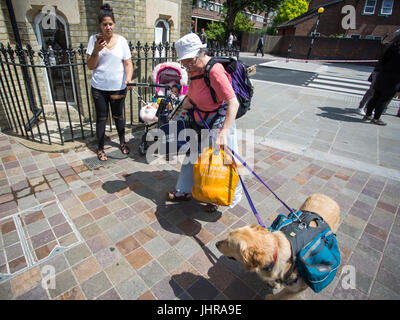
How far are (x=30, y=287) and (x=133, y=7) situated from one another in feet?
17.7

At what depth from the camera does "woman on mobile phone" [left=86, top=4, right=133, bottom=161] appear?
11.4 feet

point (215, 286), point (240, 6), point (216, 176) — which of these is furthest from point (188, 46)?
point (240, 6)

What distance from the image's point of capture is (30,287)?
212 centimetres

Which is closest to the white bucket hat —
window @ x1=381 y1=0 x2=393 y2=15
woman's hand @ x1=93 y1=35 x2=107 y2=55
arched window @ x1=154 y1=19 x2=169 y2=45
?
woman's hand @ x1=93 y1=35 x2=107 y2=55

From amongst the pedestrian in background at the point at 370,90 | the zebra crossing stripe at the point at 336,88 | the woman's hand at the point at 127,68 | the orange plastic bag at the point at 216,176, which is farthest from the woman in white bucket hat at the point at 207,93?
the zebra crossing stripe at the point at 336,88

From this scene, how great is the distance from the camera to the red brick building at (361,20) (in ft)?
89.6

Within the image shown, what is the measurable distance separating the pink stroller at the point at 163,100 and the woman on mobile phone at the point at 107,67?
34 cm

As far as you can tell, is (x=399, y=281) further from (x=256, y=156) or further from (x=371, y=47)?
(x=371, y=47)

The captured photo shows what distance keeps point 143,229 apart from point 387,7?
124ft

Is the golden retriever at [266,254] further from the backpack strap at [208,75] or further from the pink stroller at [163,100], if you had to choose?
the pink stroller at [163,100]

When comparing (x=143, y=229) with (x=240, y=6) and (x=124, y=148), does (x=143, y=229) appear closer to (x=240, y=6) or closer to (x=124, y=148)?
(x=124, y=148)

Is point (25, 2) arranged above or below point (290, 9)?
below
